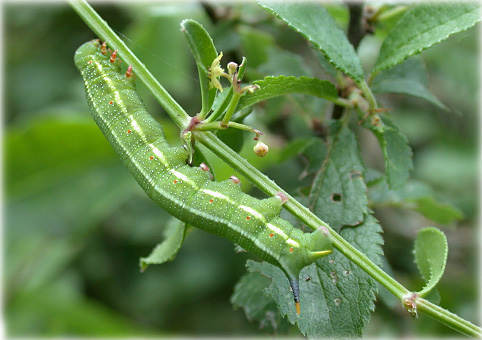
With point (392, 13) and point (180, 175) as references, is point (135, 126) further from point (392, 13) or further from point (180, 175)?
point (392, 13)

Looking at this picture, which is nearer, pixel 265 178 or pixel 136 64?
pixel 265 178

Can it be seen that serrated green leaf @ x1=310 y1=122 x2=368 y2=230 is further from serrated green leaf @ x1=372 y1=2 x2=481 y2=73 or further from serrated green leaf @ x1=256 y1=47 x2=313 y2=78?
serrated green leaf @ x1=256 y1=47 x2=313 y2=78

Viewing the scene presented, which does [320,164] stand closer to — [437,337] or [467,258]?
[437,337]

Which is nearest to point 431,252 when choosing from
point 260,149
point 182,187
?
point 260,149

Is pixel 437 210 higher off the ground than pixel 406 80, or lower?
lower

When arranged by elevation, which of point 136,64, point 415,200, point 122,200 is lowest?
point 122,200

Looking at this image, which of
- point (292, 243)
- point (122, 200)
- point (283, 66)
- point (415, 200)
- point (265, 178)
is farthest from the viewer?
point (122, 200)
